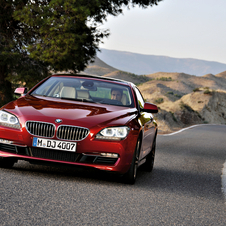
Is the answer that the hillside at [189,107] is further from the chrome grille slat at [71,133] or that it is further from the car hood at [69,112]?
the chrome grille slat at [71,133]

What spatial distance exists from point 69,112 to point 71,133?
0.43 metres

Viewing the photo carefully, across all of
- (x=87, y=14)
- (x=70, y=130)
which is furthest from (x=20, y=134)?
(x=87, y=14)

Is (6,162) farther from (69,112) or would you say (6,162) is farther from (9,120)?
(69,112)

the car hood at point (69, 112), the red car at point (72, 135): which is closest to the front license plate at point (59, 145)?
the red car at point (72, 135)

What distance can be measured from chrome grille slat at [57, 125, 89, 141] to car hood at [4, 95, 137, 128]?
6 centimetres

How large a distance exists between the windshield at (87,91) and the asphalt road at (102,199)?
49.6 inches

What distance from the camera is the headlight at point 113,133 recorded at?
234 inches

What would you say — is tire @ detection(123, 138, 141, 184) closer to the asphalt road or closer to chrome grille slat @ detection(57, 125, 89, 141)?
the asphalt road

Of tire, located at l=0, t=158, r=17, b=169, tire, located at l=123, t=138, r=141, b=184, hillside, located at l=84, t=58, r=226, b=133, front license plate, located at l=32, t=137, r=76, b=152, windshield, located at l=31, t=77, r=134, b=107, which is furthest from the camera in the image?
hillside, located at l=84, t=58, r=226, b=133

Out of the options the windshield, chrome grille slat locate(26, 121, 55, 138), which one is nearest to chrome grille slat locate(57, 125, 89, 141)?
chrome grille slat locate(26, 121, 55, 138)

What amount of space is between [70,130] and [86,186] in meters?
0.80

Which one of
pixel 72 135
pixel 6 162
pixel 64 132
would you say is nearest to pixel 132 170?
pixel 72 135

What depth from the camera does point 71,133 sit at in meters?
5.89

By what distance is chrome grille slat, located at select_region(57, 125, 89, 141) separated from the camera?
588 cm
